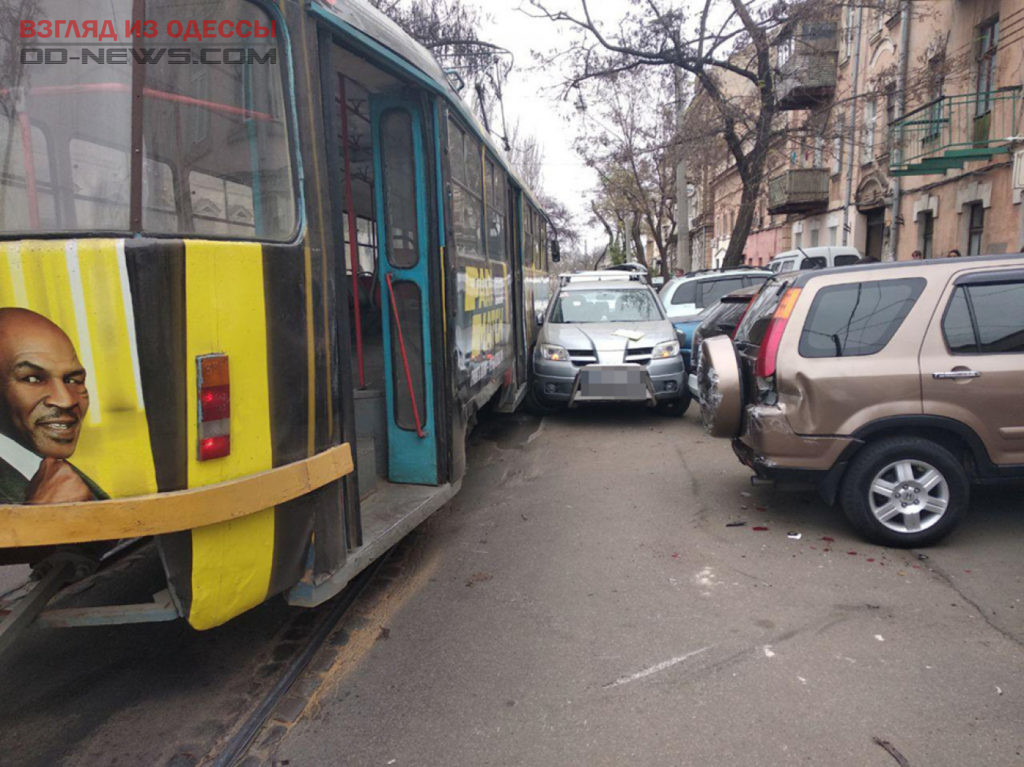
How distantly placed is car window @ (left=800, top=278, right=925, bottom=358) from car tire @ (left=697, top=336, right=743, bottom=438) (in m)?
0.54

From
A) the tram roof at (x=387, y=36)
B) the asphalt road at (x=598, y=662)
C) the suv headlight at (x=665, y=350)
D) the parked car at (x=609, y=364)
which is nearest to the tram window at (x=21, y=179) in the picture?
the tram roof at (x=387, y=36)

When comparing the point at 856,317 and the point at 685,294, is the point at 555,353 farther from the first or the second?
the point at 856,317

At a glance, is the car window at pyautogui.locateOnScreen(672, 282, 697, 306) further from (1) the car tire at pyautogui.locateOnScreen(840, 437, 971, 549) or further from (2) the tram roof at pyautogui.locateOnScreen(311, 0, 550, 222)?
(1) the car tire at pyautogui.locateOnScreen(840, 437, 971, 549)

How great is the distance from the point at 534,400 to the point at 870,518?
5.37 meters

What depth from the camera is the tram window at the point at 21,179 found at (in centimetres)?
232

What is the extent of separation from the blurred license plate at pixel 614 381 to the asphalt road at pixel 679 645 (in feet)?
8.82

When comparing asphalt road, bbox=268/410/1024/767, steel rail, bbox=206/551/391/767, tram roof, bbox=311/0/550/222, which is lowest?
asphalt road, bbox=268/410/1024/767

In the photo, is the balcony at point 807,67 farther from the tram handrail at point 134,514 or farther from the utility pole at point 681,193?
the tram handrail at point 134,514

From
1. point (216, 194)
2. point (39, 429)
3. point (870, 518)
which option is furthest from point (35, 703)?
point (870, 518)

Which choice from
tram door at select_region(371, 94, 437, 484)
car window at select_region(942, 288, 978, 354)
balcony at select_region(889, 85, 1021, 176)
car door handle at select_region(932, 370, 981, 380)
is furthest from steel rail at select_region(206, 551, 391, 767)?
balcony at select_region(889, 85, 1021, 176)

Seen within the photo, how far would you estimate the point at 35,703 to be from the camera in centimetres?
299

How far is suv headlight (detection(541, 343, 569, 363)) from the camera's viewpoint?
8430 millimetres

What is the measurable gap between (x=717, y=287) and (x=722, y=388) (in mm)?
7079

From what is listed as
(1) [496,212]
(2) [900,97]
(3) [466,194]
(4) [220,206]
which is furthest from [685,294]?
(4) [220,206]
